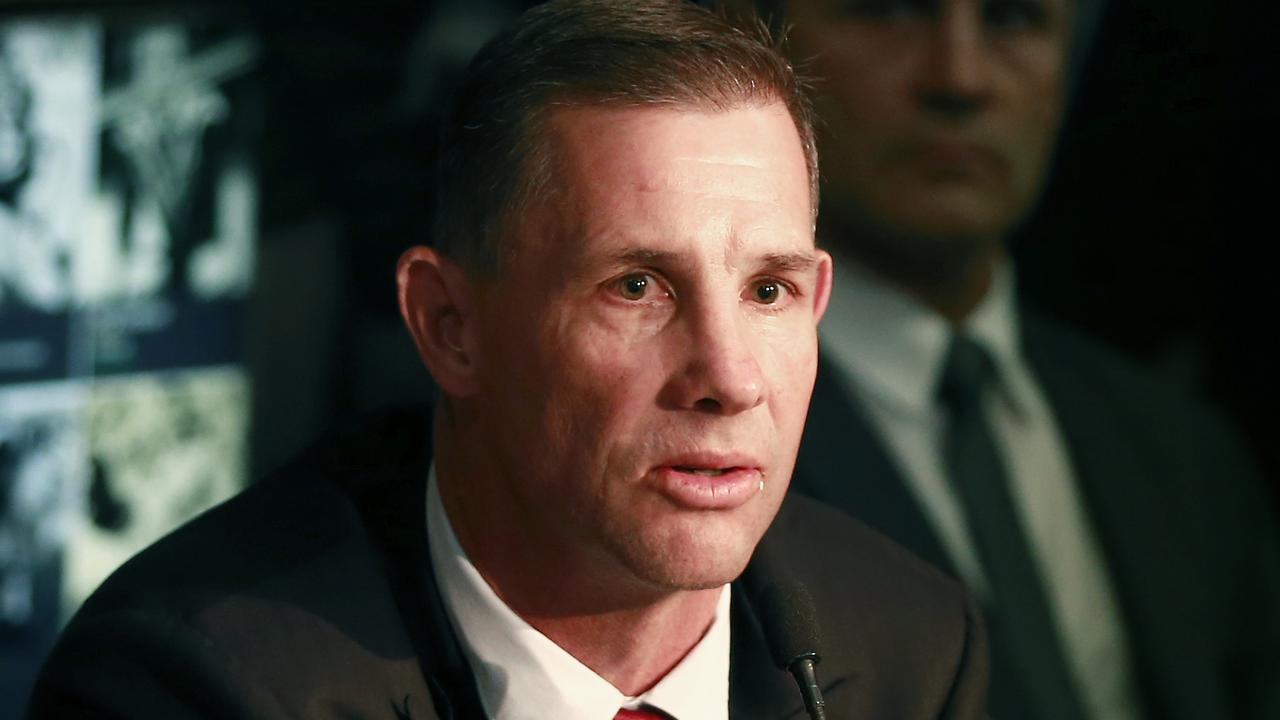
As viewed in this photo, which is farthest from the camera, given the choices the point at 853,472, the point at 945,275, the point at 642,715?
the point at 945,275

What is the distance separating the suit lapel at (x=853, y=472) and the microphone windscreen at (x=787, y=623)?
77cm

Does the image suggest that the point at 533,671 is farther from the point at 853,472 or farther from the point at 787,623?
the point at 853,472

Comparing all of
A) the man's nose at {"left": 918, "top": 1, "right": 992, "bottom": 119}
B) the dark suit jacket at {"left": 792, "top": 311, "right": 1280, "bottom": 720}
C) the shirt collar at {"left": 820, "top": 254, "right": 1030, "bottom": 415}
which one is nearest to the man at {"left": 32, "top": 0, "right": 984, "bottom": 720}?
the shirt collar at {"left": 820, "top": 254, "right": 1030, "bottom": 415}

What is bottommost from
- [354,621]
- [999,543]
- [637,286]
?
[999,543]

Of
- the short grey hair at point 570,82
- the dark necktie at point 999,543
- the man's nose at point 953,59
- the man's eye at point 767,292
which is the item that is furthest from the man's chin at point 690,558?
the man's nose at point 953,59

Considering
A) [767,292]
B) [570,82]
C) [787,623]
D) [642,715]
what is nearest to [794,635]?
[787,623]

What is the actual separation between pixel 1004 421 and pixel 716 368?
1251mm

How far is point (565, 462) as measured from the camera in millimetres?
1549

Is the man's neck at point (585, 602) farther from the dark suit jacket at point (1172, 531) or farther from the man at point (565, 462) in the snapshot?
the dark suit jacket at point (1172, 531)

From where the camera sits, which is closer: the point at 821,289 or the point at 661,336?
the point at 661,336

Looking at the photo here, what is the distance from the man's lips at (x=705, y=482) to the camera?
148 cm

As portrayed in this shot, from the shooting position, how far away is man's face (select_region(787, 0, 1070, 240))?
7.89 ft

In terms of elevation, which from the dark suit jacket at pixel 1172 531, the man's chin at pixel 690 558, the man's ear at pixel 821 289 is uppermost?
the man's ear at pixel 821 289

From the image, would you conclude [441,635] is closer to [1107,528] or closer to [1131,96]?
[1107,528]
